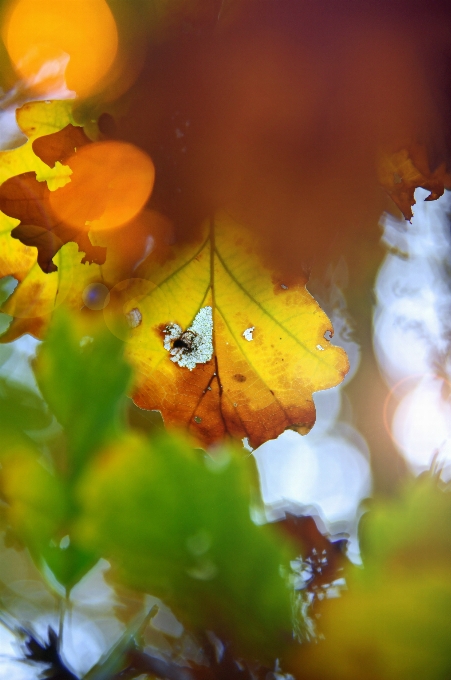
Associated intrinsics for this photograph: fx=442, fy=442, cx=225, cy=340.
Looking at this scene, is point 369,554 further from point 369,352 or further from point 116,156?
point 369,352

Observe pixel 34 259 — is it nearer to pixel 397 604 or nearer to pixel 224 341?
pixel 224 341

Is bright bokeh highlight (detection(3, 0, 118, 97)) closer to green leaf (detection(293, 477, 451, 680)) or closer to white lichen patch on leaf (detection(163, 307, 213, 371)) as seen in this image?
white lichen patch on leaf (detection(163, 307, 213, 371))

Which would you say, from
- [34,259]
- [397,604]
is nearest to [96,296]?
[34,259]

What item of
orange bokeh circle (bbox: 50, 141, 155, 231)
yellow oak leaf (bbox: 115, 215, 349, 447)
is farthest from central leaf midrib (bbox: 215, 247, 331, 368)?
orange bokeh circle (bbox: 50, 141, 155, 231)

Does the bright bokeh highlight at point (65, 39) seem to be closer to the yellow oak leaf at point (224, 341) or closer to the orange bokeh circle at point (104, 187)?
the orange bokeh circle at point (104, 187)

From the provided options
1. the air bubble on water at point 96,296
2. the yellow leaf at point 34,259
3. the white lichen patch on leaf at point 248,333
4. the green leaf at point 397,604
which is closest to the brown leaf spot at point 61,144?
the yellow leaf at point 34,259

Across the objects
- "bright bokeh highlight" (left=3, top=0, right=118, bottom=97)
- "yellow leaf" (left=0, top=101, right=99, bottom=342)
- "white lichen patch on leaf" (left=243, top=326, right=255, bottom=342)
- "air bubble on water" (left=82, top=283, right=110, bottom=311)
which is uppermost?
"bright bokeh highlight" (left=3, top=0, right=118, bottom=97)
